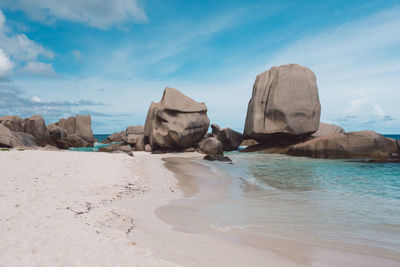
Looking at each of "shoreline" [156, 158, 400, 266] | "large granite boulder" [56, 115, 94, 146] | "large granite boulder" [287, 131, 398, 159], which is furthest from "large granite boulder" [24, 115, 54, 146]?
"shoreline" [156, 158, 400, 266]

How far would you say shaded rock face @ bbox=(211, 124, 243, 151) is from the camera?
28.9 m

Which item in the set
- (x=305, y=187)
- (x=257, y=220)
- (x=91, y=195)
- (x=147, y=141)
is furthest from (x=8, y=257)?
(x=147, y=141)

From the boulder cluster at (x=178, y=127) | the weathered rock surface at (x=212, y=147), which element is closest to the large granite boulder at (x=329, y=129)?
the boulder cluster at (x=178, y=127)

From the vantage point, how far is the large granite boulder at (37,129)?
26.2 meters

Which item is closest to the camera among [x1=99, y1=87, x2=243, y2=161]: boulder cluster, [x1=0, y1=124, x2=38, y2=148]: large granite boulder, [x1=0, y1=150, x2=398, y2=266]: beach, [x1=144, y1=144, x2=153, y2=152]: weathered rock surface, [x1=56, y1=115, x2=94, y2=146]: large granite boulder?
[x1=0, y1=150, x2=398, y2=266]: beach

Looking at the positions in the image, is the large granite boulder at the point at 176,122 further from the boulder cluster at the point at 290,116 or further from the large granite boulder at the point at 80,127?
the large granite boulder at the point at 80,127

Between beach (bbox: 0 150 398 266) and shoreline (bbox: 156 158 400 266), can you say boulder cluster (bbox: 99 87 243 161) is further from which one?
shoreline (bbox: 156 158 400 266)

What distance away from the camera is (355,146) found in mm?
19281

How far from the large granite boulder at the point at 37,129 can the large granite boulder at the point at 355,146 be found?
85.8 feet

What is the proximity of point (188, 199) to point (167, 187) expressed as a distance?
1563 mm

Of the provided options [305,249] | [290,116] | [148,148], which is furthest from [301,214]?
[148,148]

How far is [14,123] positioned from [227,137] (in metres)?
21.3

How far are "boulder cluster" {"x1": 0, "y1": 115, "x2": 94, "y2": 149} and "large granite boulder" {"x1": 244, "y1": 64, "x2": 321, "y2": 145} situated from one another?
748 inches

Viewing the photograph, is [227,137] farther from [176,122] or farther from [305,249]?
[305,249]
